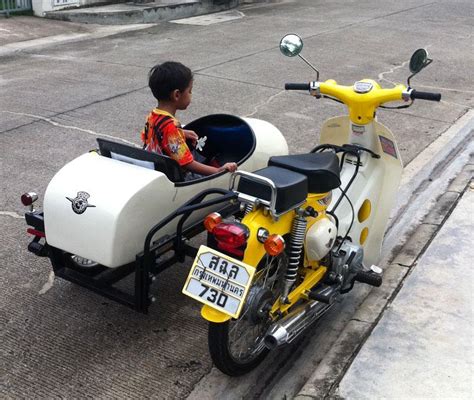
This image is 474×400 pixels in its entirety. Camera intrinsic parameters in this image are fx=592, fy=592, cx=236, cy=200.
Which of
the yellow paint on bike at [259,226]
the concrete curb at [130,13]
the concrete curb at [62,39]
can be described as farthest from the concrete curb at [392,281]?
the concrete curb at [130,13]

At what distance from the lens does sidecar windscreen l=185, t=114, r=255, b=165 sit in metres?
4.05

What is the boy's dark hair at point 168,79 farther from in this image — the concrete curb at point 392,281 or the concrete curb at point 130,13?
the concrete curb at point 130,13

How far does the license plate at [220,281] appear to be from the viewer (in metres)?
2.49

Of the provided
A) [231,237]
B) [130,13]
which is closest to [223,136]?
[231,237]

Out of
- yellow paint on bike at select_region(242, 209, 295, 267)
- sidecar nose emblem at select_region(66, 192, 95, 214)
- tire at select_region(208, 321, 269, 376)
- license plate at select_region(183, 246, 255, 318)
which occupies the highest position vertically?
yellow paint on bike at select_region(242, 209, 295, 267)

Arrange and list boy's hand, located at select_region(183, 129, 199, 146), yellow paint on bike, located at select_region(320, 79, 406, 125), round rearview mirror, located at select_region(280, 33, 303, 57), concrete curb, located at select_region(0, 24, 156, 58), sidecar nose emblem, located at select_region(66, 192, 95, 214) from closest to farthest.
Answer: sidecar nose emblem, located at select_region(66, 192, 95, 214) → yellow paint on bike, located at select_region(320, 79, 406, 125) → round rearview mirror, located at select_region(280, 33, 303, 57) → boy's hand, located at select_region(183, 129, 199, 146) → concrete curb, located at select_region(0, 24, 156, 58)

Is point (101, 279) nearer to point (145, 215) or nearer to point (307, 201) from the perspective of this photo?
point (145, 215)

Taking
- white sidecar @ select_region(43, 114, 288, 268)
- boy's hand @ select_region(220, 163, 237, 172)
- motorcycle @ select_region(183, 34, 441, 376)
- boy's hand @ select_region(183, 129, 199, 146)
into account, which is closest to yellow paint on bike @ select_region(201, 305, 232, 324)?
motorcycle @ select_region(183, 34, 441, 376)

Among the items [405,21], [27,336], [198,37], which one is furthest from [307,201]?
[405,21]

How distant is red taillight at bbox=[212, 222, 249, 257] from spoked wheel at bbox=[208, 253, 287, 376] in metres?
0.23

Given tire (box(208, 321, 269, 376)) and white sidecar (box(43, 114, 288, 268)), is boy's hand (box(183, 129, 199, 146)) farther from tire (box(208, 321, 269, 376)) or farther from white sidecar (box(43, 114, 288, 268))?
tire (box(208, 321, 269, 376))

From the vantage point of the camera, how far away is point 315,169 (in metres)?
2.85

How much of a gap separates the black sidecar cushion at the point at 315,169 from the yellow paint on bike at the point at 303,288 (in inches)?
18.8

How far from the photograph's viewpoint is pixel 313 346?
10.5ft
